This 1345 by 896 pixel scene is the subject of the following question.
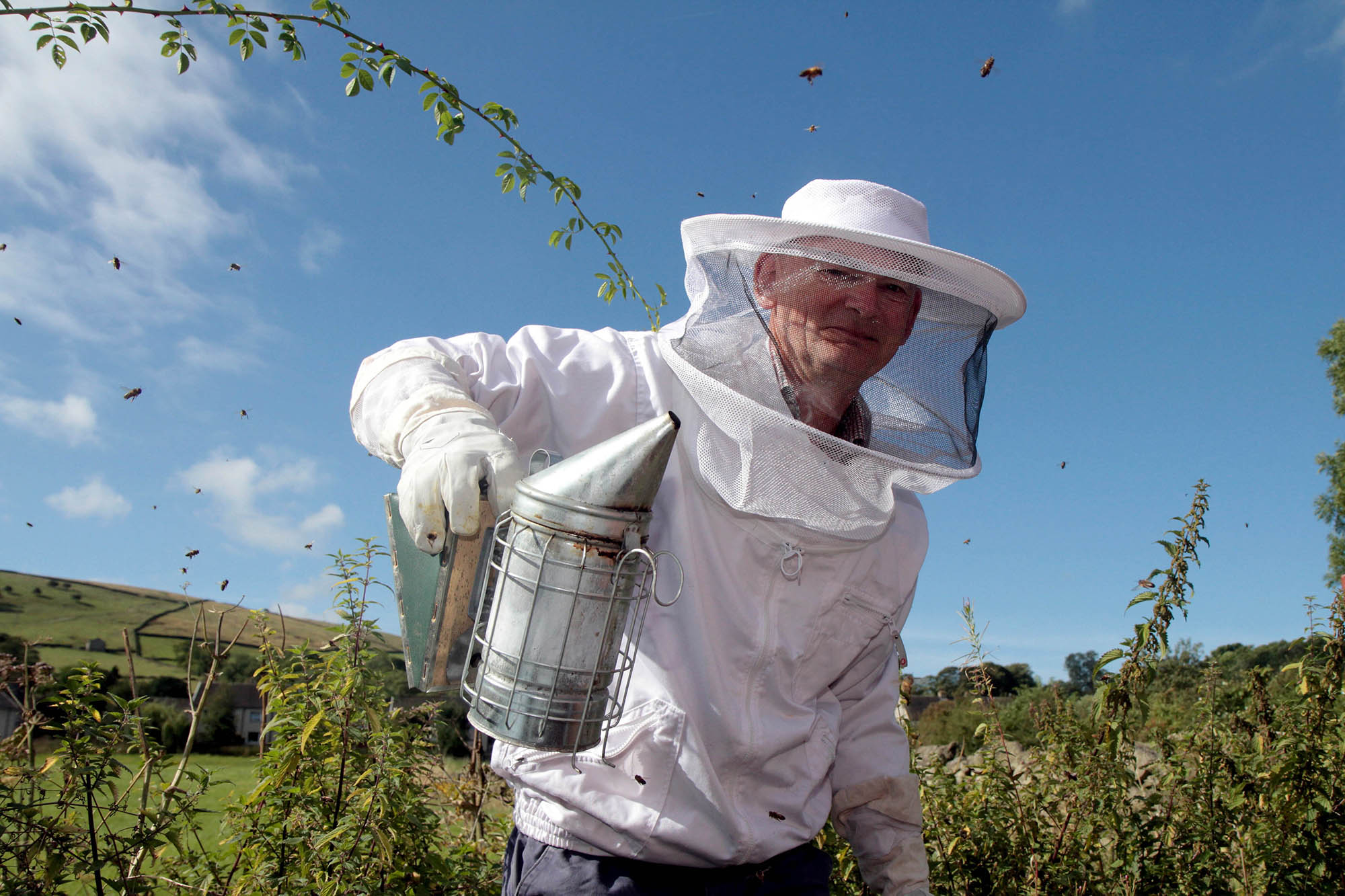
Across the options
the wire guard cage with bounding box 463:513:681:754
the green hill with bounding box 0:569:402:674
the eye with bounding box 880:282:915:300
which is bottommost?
the green hill with bounding box 0:569:402:674

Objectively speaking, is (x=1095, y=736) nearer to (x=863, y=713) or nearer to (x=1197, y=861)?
(x=1197, y=861)

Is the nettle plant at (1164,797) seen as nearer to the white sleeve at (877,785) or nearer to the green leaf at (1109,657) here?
the green leaf at (1109,657)

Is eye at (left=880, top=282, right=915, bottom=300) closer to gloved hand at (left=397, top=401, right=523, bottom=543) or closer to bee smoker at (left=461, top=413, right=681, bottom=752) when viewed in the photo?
bee smoker at (left=461, top=413, right=681, bottom=752)


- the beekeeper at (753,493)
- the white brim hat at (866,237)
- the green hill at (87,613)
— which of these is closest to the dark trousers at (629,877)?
the beekeeper at (753,493)

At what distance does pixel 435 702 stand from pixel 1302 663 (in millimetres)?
3116

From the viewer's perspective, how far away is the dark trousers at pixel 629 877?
214cm

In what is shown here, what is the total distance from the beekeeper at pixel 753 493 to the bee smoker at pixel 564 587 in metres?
0.16

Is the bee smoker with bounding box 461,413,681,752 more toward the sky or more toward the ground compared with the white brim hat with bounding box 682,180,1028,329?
more toward the ground

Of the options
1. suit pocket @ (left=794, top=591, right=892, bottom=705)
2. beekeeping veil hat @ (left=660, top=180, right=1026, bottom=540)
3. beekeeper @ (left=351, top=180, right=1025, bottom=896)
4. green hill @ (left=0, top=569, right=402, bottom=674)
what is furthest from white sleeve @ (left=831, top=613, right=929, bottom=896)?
green hill @ (left=0, top=569, right=402, bottom=674)

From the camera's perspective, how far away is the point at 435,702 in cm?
311

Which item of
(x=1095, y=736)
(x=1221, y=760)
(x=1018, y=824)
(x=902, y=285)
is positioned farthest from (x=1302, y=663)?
(x=902, y=285)

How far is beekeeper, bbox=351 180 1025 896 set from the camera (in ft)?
7.04

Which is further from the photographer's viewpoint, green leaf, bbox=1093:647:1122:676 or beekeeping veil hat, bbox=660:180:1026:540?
green leaf, bbox=1093:647:1122:676

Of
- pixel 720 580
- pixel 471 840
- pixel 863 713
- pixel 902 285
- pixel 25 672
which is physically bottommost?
pixel 471 840
